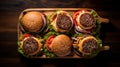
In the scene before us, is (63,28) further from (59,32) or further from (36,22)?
(36,22)

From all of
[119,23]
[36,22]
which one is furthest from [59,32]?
[119,23]

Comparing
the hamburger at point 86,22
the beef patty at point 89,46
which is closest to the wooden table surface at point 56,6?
the hamburger at point 86,22

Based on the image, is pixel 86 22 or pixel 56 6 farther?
pixel 56 6

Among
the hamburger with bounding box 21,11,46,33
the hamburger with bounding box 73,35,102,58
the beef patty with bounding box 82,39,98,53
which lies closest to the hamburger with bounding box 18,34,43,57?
the hamburger with bounding box 21,11,46,33

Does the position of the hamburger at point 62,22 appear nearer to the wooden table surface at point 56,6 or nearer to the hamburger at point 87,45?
the hamburger at point 87,45

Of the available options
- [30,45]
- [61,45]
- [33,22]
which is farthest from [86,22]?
[30,45]

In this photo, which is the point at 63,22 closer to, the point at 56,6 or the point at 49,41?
the point at 49,41
